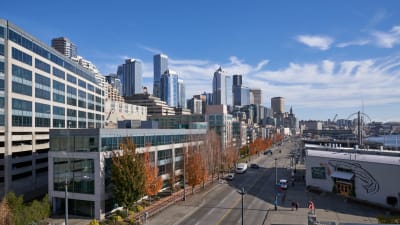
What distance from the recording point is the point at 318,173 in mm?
56625

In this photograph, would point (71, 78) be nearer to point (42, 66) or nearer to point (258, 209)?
point (42, 66)

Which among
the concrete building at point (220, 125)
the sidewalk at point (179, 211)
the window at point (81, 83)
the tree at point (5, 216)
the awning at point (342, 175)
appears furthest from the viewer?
the concrete building at point (220, 125)

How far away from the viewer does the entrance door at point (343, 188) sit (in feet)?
167

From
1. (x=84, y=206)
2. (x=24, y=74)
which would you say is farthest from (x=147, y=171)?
(x=24, y=74)

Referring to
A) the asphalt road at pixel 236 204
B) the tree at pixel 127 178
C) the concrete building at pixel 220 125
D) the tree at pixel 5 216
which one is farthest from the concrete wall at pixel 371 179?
the concrete building at pixel 220 125

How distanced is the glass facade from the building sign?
3853 centimetres

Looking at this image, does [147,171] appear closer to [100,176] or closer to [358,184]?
[100,176]

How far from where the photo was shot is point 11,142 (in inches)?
1989

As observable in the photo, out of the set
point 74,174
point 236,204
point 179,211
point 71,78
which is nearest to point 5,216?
point 74,174

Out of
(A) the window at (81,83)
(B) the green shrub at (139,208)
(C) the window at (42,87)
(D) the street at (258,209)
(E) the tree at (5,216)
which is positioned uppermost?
(A) the window at (81,83)

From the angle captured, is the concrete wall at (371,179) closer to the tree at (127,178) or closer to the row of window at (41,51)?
the tree at (127,178)

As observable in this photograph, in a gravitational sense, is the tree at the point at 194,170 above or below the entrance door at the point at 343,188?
above

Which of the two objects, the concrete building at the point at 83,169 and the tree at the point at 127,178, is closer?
the tree at the point at 127,178

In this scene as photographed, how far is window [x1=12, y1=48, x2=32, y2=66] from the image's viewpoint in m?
51.1
